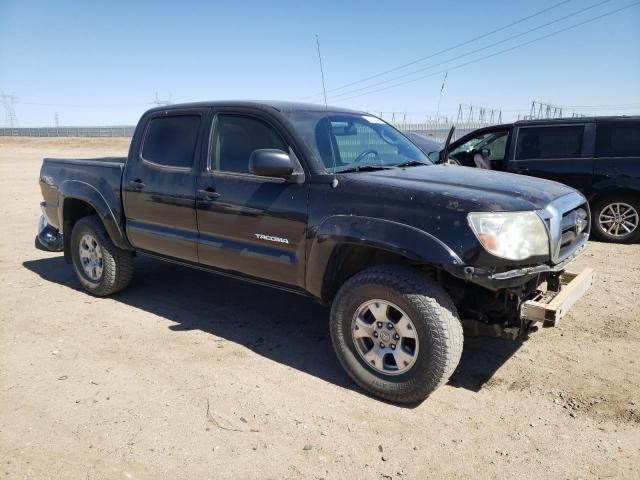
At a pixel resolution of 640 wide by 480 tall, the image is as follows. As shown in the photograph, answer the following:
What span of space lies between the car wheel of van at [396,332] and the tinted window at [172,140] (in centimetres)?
200

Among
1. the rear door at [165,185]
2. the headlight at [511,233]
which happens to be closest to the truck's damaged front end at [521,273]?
the headlight at [511,233]

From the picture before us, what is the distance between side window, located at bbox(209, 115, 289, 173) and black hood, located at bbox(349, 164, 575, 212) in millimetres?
873

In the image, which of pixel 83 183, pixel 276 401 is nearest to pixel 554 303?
pixel 276 401

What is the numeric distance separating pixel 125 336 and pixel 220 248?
1.17m

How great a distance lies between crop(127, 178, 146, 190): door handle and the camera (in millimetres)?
4734

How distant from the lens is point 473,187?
3.30 metres

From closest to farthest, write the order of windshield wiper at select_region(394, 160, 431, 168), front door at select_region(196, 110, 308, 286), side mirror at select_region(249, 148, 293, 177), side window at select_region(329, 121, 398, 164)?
side mirror at select_region(249, 148, 293, 177) → front door at select_region(196, 110, 308, 286) → side window at select_region(329, 121, 398, 164) → windshield wiper at select_region(394, 160, 431, 168)

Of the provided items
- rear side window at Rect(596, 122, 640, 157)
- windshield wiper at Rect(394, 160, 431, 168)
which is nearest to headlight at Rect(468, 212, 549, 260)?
windshield wiper at Rect(394, 160, 431, 168)

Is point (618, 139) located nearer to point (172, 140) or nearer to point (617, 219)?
point (617, 219)

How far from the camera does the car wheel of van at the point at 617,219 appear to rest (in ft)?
23.8

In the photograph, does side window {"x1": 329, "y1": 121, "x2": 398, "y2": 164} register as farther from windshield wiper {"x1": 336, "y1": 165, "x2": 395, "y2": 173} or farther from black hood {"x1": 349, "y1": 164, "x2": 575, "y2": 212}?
black hood {"x1": 349, "y1": 164, "x2": 575, "y2": 212}

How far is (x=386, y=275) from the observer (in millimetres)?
3217

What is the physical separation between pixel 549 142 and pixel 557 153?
21 cm

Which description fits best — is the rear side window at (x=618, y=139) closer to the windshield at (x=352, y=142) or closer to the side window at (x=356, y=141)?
the windshield at (x=352, y=142)
